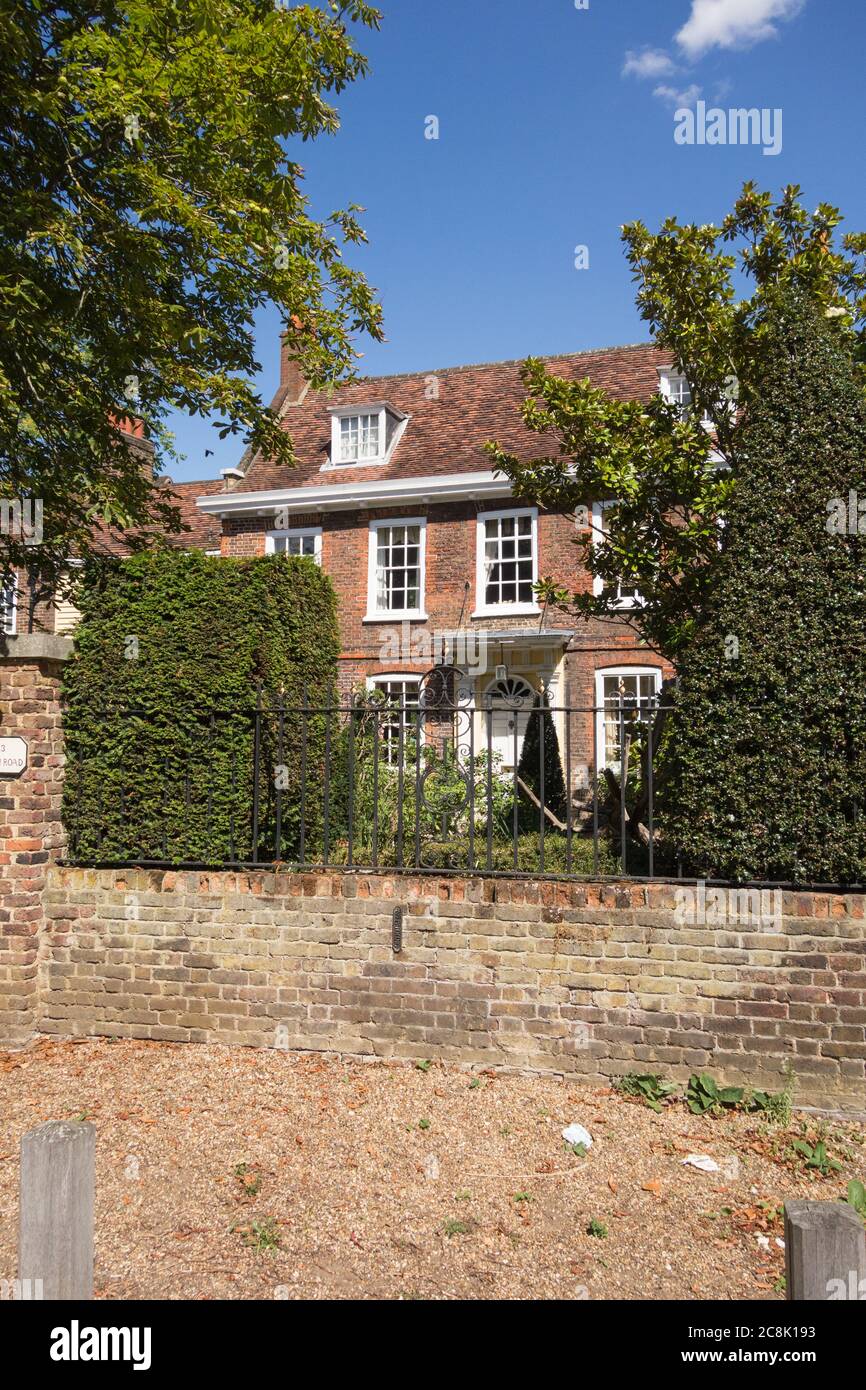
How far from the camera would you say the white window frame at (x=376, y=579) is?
18484 mm

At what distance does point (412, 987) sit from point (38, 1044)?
10.1 feet

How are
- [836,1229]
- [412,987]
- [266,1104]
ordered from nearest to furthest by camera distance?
[836,1229]
[266,1104]
[412,987]

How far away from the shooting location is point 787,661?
5750 mm

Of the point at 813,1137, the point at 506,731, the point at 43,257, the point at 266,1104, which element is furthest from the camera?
the point at 506,731

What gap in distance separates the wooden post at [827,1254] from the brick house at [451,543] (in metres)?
13.8

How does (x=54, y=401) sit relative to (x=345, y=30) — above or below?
below

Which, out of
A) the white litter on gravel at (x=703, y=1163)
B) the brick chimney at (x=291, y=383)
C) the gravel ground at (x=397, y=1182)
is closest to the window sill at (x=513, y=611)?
the brick chimney at (x=291, y=383)

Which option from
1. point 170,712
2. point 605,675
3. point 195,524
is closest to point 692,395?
point 170,712

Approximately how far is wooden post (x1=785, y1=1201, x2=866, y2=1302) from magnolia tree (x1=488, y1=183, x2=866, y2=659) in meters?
5.59

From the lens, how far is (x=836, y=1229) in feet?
7.14

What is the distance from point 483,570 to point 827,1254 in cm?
1650

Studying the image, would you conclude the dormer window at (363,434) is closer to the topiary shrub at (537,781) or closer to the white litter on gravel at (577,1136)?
the topiary shrub at (537,781)
